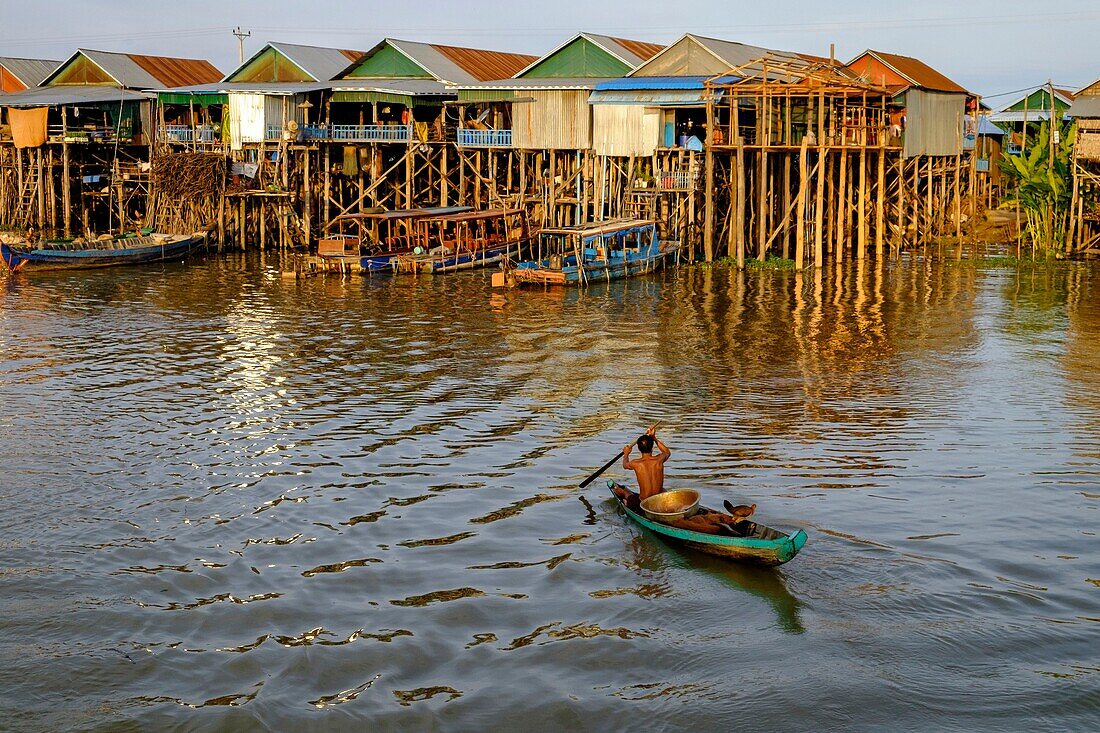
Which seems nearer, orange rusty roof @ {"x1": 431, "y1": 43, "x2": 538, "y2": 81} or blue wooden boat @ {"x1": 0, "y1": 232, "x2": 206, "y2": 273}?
blue wooden boat @ {"x1": 0, "y1": 232, "x2": 206, "y2": 273}

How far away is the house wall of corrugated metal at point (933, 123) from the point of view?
140 feet

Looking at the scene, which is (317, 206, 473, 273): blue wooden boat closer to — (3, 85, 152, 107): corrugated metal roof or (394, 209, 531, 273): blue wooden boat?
(394, 209, 531, 273): blue wooden boat

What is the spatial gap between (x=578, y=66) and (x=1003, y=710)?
36892mm

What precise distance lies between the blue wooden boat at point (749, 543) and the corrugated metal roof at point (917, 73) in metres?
33.4

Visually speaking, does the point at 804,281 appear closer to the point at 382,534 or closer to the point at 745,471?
the point at 745,471

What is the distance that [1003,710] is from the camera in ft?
31.4

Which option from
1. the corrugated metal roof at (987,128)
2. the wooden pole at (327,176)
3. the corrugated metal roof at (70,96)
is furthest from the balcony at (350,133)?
the corrugated metal roof at (987,128)

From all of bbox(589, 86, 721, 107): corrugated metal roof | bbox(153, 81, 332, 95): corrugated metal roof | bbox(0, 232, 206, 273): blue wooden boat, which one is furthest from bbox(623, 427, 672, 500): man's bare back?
bbox(153, 81, 332, 95): corrugated metal roof

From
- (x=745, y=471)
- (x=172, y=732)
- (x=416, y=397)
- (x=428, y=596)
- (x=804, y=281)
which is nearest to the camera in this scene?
(x=172, y=732)

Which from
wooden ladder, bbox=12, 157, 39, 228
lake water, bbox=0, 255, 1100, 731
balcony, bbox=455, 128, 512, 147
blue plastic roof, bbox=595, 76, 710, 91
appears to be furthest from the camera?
wooden ladder, bbox=12, 157, 39, 228

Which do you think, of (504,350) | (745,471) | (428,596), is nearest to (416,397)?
(504,350)

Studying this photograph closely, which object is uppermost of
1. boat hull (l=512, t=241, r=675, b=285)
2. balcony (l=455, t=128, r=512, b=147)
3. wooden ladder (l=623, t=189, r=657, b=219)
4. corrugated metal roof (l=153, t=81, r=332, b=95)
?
corrugated metal roof (l=153, t=81, r=332, b=95)

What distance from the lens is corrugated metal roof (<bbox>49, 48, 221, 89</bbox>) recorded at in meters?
54.7

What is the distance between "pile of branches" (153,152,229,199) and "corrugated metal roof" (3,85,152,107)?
5224mm
